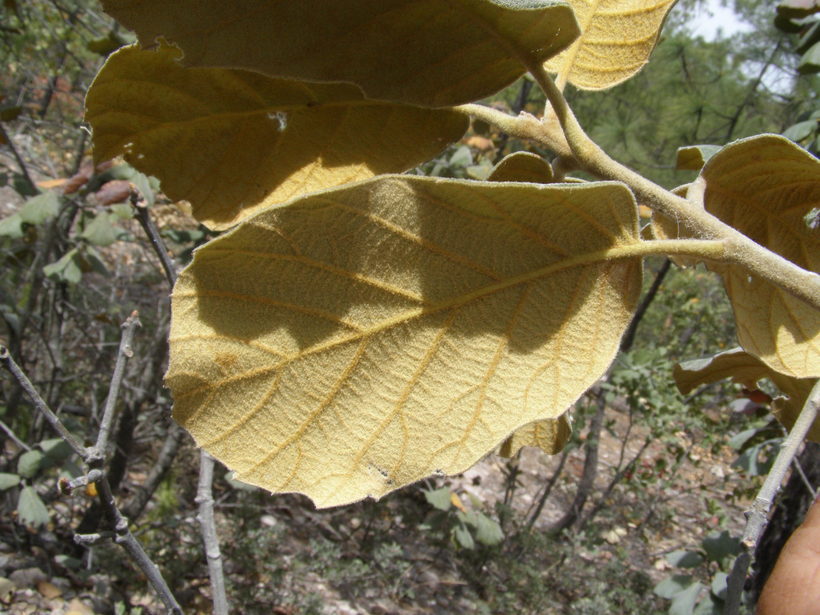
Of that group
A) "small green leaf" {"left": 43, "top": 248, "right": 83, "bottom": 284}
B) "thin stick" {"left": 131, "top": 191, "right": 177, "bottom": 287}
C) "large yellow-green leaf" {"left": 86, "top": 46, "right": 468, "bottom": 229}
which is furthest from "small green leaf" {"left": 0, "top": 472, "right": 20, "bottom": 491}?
"large yellow-green leaf" {"left": 86, "top": 46, "right": 468, "bottom": 229}

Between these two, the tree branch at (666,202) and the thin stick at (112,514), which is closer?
the tree branch at (666,202)

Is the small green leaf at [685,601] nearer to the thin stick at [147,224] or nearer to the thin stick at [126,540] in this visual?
the thin stick at [126,540]

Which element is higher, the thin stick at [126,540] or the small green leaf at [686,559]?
the thin stick at [126,540]

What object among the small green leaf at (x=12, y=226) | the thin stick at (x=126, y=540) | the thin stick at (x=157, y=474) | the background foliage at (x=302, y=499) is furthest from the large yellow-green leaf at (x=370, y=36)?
Result: the thin stick at (x=157, y=474)

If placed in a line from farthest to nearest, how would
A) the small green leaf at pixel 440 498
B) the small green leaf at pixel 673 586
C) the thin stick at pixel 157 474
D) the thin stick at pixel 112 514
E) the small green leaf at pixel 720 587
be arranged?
the thin stick at pixel 157 474 → the small green leaf at pixel 440 498 → the small green leaf at pixel 673 586 → the small green leaf at pixel 720 587 → the thin stick at pixel 112 514

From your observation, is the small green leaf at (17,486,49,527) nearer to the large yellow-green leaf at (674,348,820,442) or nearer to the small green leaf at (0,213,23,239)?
the small green leaf at (0,213,23,239)

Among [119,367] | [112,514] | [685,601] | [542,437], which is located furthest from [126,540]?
[685,601]

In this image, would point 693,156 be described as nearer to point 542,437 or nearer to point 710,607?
point 542,437
